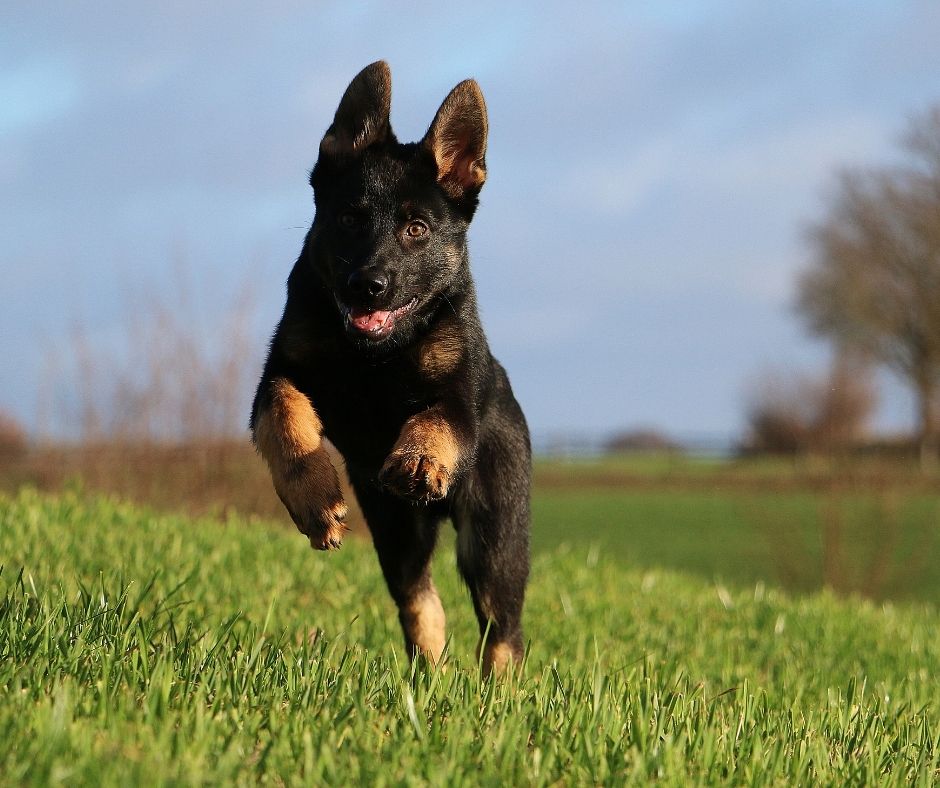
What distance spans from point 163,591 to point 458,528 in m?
2.18

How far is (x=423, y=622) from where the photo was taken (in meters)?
4.90

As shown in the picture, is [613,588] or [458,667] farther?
[613,588]

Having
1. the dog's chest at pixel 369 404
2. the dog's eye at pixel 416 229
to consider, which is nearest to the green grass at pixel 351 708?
the dog's chest at pixel 369 404

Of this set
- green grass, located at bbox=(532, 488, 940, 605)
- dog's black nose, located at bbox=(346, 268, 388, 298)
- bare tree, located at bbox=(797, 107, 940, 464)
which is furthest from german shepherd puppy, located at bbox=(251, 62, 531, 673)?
bare tree, located at bbox=(797, 107, 940, 464)

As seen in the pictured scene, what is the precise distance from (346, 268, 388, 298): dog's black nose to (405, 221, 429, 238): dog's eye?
0.44 m

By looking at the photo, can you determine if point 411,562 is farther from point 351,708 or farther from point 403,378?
point 351,708

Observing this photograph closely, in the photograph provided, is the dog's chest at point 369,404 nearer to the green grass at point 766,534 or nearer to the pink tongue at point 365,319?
the pink tongue at point 365,319

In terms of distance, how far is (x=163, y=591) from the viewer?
609 centimetres

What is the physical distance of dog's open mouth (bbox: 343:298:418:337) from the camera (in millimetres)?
4023

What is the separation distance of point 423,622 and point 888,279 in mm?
48201

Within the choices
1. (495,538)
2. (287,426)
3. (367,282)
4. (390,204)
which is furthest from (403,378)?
(495,538)

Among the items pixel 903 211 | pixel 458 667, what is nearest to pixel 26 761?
pixel 458 667

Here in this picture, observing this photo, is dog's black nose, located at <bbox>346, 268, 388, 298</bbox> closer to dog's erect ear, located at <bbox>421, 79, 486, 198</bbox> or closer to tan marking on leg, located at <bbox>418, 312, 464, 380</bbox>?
tan marking on leg, located at <bbox>418, 312, 464, 380</bbox>

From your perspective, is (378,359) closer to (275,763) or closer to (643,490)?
(275,763)
